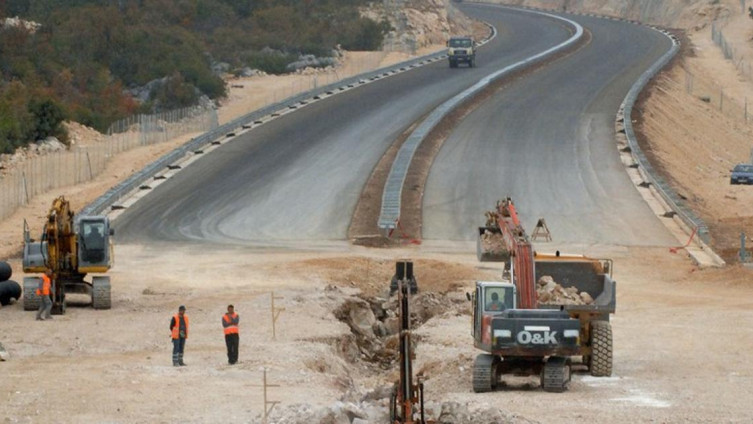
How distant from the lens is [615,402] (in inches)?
1037

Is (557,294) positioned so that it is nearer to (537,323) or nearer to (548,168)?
(537,323)

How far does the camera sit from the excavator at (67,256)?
37.4 m

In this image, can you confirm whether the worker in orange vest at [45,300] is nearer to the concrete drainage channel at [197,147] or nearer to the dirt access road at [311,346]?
the dirt access road at [311,346]

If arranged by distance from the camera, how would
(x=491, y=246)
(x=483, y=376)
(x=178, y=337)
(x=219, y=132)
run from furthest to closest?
(x=219, y=132), (x=491, y=246), (x=178, y=337), (x=483, y=376)

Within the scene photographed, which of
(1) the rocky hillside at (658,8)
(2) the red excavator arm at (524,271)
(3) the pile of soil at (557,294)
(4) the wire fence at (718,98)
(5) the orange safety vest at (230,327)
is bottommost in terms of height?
(5) the orange safety vest at (230,327)

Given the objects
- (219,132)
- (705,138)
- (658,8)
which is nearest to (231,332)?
(219,132)

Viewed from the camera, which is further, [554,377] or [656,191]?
[656,191]

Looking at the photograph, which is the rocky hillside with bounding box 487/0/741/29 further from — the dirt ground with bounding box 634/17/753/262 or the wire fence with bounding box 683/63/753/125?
the wire fence with bounding box 683/63/753/125

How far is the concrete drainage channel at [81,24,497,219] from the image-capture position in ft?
185

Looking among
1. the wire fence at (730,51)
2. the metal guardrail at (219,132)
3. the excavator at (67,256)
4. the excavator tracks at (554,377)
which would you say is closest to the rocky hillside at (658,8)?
the wire fence at (730,51)

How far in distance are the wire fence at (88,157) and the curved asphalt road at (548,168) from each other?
14.4m

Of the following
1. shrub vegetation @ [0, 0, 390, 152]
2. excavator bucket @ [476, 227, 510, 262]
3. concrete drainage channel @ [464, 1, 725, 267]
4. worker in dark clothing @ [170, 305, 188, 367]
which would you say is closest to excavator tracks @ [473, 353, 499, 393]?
worker in dark clothing @ [170, 305, 188, 367]

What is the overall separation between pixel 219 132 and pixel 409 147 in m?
10.0

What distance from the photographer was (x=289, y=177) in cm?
6216
